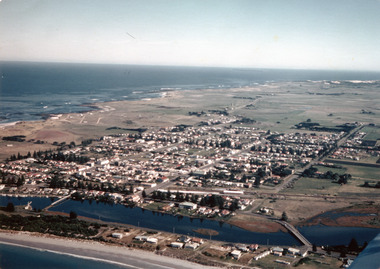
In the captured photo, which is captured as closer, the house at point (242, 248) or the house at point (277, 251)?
the house at point (277, 251)

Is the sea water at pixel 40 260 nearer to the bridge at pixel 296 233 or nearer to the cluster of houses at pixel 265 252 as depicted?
the cluster of houses at pixel 265 252

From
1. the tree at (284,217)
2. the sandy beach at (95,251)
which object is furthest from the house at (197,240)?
the tree at (284,217)

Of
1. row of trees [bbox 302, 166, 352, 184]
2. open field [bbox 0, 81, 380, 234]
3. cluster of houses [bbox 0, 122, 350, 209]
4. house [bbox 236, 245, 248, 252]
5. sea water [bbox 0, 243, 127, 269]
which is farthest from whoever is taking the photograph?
row of trees [bbox 302, 166, 352, 184]

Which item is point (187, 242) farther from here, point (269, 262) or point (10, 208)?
point (10, 208)

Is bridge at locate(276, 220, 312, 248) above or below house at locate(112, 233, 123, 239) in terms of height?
above

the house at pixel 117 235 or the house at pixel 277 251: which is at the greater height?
the house at pixel 277 251

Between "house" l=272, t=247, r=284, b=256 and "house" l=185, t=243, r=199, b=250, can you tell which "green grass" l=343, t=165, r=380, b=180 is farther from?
"house" l=185, t=243, r=199, b=250

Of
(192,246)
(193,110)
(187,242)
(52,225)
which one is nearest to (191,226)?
(187,242)

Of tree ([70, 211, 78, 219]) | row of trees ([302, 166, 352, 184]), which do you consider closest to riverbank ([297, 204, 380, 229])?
row of trees ([302, 166, 352, 184])
